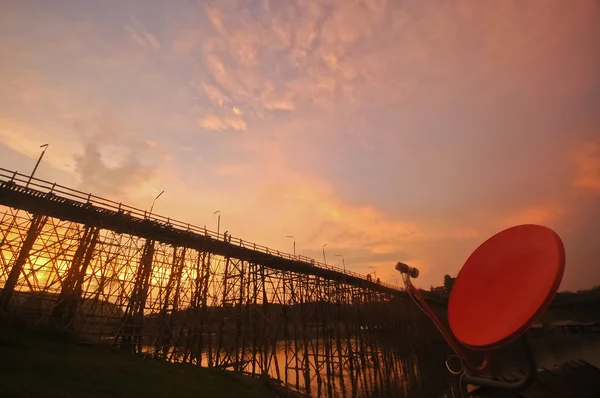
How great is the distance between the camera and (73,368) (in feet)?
32.0

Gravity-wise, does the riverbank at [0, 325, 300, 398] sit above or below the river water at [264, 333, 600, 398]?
above

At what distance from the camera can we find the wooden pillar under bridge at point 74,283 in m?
13.0

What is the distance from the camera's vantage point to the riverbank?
810cm

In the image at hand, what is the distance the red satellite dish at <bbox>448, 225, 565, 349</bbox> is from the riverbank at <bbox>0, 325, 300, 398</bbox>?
9898mm

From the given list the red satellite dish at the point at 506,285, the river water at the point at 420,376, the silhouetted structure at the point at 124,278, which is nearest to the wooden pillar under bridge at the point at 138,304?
the silhouetted structure at the point at 124,278

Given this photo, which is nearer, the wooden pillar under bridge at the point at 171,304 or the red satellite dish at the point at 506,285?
the red satellite dish at the point at 506,285

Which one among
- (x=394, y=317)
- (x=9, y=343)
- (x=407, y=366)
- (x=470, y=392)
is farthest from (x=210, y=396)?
(x=394, y=317)

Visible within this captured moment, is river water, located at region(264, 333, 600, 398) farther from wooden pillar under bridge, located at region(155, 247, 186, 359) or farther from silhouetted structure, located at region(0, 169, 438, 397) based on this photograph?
wooden pillar under bridge, located at region(155, 247, 186, 359)

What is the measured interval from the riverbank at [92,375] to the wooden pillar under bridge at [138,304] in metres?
1.20

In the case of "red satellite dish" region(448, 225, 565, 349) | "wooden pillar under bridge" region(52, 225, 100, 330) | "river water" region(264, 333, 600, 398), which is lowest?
"river water" region(264, 333, 600, 398)

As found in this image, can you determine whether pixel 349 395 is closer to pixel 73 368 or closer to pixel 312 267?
pixel 312 267

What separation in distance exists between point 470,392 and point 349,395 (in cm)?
2229

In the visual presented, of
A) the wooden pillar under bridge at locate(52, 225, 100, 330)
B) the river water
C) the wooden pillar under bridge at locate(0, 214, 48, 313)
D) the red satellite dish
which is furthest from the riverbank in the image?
the river water

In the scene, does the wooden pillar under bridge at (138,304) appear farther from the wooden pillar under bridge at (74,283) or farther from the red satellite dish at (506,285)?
the red satellite dish at (506,285)
